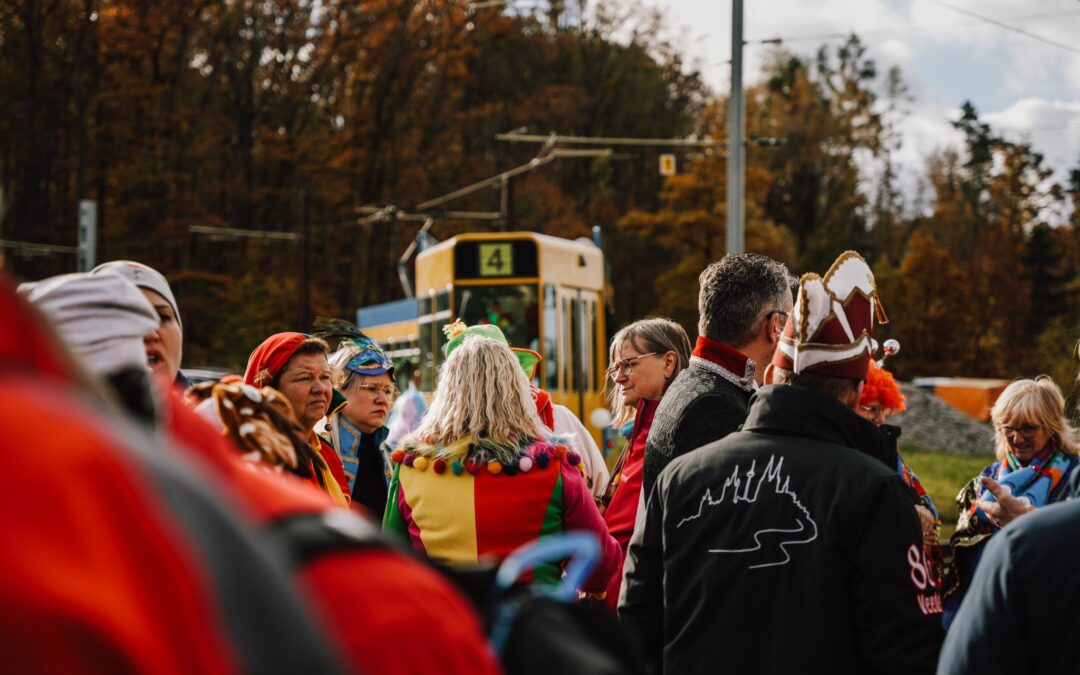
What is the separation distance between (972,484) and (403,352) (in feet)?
52.8

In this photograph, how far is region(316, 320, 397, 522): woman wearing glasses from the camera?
20.1 feet

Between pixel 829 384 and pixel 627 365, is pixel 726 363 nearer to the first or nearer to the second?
pixel 829 384

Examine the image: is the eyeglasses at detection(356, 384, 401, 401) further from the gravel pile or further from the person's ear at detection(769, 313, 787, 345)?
the gravel pile

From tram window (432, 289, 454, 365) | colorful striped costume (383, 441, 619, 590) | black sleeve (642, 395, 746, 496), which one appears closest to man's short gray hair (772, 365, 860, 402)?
black sleeve (642, 395, 746, 496)

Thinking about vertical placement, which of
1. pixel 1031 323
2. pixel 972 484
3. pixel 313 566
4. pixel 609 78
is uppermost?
pixel 609 78

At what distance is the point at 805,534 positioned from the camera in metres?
3.15

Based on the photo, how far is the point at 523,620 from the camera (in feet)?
3.79

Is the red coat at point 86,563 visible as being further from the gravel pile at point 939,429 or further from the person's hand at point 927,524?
the gravel pile at point 939,429

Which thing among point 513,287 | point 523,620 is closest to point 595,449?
point 523,620

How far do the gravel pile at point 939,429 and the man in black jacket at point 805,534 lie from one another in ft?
114

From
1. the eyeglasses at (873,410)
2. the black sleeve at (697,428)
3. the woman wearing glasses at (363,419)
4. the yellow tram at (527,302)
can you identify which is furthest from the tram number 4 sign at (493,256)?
the black sleeve at (697,428)

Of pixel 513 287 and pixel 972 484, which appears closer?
pixel 972 484

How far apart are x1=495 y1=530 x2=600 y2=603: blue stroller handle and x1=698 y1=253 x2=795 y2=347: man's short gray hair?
3164 mm

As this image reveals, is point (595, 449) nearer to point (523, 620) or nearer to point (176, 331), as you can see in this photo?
point (176, 331)
